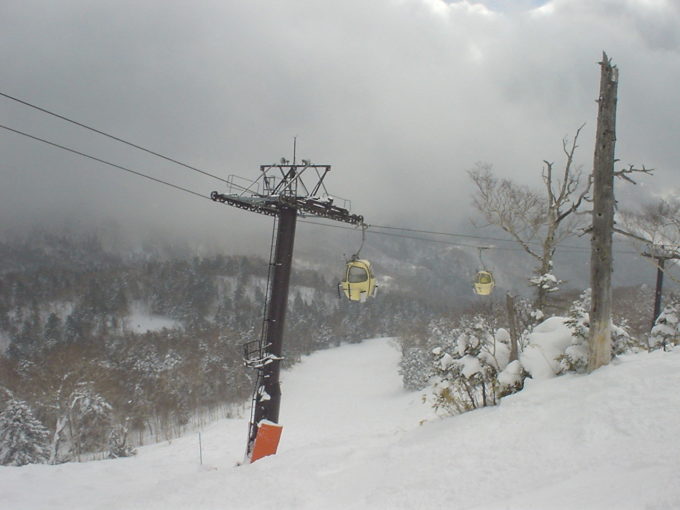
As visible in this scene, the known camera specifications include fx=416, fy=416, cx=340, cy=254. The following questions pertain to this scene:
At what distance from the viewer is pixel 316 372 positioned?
7300cm

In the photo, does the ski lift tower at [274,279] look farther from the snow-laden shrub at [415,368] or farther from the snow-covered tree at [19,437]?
the snow-laden shrub at [415,368]

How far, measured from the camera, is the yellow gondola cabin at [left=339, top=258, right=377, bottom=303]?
11.4 m

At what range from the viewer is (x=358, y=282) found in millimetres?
11461

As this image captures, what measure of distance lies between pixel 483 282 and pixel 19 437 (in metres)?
32.4

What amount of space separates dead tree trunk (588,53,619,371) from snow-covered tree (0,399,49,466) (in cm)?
3540

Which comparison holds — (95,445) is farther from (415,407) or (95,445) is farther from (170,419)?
(415,407)

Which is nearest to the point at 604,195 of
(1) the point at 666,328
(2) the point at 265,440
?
(1) the point at 666,328

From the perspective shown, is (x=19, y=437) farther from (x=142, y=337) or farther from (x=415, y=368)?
(x=142, y=337)

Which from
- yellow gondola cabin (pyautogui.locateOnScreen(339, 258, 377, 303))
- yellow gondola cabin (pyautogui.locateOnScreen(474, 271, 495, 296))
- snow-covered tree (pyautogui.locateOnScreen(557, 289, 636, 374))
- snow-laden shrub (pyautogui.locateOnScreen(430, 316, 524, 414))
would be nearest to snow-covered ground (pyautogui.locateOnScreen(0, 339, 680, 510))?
snow-covered tree (pyautogui.locateOnScreen(557, 289, 636, 374))

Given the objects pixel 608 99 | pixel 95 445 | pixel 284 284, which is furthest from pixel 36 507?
pixel 95 445

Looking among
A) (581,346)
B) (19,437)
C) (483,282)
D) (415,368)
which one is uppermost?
(483,282)

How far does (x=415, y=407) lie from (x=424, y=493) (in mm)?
39887

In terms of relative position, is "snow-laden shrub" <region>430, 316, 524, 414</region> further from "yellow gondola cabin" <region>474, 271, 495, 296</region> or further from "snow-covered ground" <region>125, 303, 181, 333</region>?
"snow-covered ground" <region>125, 303, 181, 333</region>

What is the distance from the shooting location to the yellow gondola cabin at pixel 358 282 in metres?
11.4
